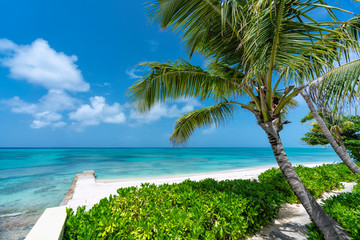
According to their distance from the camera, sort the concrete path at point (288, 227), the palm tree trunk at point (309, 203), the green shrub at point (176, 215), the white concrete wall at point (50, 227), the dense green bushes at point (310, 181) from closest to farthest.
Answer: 1. the white concrete wall at point (50, 227)
2. the green shrub at point (176, 215)
3. the palm tree trunk at point (309, 203)
4. the concrete path at point (288, 227)
5. the dense green bushes at point (310, 181)

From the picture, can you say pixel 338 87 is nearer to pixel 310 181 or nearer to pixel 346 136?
pixel 310 181

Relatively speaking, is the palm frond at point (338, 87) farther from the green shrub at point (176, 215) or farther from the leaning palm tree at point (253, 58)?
the green shrub at point (176, 215)

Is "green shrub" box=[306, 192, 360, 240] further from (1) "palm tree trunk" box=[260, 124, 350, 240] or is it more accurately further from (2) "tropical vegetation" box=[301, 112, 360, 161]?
(2) "tropical vegetation" box=[301, 112, 360, 161]

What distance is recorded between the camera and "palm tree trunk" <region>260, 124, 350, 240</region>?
8.16 ft

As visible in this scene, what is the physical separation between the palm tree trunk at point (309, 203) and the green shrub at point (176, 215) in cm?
86

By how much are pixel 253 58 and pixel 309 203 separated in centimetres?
276

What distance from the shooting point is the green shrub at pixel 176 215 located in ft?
7.06

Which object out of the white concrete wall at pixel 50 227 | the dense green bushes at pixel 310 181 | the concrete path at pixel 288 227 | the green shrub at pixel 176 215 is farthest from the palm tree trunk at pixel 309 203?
the white concrete wall at pixel 50 227

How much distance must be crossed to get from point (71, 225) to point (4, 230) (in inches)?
200

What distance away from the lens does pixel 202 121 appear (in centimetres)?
465

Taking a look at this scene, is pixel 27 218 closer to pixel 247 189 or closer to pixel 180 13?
pixel 247 189

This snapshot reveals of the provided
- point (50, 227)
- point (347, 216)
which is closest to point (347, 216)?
point (347, 216)

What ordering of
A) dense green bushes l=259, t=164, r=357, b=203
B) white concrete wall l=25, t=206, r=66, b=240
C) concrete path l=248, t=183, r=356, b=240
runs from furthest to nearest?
1. dense green bushes l=259, t=164, r=357, b=203
2. concrete path l=248, t=183, r=356, b=240
3. white concrete wall l=25, t=206, r=66, b=240

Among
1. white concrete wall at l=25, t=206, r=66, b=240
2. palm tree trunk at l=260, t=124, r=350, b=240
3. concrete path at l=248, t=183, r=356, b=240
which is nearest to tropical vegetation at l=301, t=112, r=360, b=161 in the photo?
concrete path at l=248, t=183, r=356, b=240
